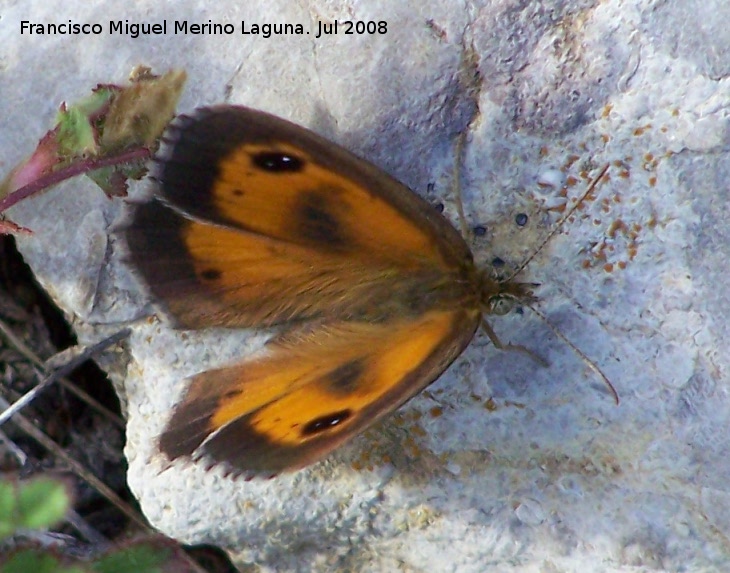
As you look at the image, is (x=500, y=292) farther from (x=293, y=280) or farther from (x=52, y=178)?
(x=52, y=178)

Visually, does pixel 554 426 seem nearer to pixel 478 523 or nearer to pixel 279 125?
pixel 478 523

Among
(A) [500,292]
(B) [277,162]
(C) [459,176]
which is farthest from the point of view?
(C) [459,176]

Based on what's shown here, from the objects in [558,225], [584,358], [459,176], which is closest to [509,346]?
[584,358]

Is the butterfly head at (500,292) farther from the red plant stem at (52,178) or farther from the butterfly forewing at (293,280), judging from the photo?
the red plant stem at (52,178)

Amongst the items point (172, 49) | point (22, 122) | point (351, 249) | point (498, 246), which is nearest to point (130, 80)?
point (172, 49)

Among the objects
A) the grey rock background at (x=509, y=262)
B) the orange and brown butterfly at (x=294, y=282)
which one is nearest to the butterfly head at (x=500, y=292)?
the orange and brown butterfly at (x=294, y=282)

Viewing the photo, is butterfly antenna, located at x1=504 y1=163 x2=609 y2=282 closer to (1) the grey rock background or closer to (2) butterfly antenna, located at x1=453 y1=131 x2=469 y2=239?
(1) the grey rock background

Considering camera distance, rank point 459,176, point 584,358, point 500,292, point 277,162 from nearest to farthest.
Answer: point 277,162 < point 500,292 < point 584,358 < point 459,176
